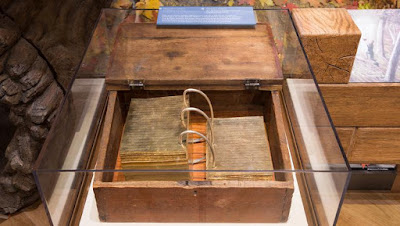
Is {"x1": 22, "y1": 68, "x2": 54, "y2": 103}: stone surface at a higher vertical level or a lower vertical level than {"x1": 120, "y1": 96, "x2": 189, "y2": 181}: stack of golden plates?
lower

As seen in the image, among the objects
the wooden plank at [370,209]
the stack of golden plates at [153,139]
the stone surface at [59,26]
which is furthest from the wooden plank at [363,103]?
the stone surface at [59,26]

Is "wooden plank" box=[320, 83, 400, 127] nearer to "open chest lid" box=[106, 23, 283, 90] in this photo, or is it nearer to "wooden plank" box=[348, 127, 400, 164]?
"wooden plank" box=[348, 127, 400, 164]

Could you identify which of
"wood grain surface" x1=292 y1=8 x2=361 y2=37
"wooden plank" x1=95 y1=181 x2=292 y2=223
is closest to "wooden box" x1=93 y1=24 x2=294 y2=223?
"wooden plank" x1=95 y1=181 x2=292 y2=223

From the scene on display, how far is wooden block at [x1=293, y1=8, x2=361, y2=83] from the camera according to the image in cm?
145

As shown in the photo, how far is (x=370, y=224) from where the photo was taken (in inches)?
77.0

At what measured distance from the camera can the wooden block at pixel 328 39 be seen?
145cm

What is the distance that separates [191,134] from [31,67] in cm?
92

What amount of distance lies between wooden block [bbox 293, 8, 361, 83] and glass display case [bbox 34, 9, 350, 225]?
68 millimetres

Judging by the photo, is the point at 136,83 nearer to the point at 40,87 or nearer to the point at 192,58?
the point at 192,58

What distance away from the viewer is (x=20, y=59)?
1.66 metres

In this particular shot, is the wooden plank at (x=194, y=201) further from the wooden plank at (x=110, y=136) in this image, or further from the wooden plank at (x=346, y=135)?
the wooden plank at (x=346, y=135)

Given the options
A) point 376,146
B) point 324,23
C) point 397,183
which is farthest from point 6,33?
point 397,183

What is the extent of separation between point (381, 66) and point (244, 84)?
0.74 m

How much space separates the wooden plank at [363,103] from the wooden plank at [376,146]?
0.04 metres
